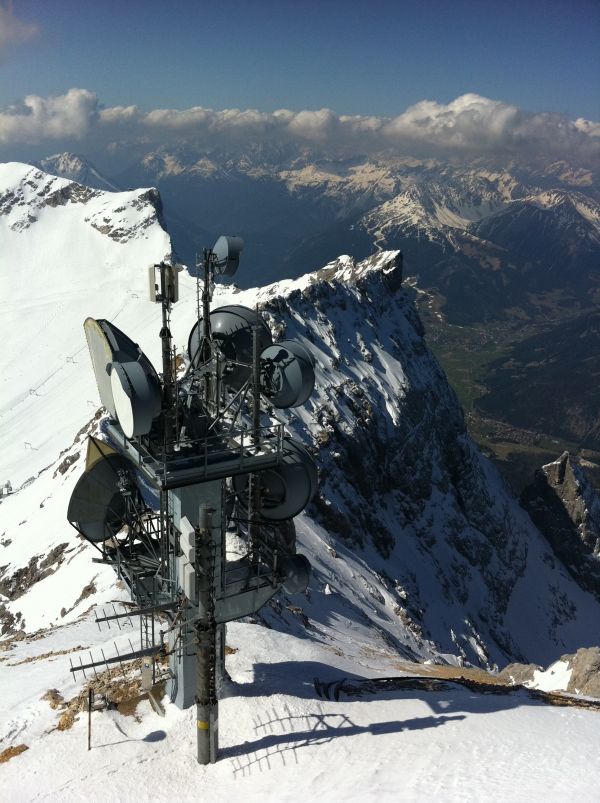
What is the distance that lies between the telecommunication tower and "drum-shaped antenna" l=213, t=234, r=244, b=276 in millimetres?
55

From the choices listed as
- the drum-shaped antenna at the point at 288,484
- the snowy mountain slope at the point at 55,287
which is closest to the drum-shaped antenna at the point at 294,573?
the drum-shaped antenna at the point at 288,484

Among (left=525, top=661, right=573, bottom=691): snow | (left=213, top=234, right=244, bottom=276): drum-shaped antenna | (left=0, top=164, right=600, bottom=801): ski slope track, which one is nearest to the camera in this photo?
(left=0, top=164, right=600, bottom=801): ski slope track

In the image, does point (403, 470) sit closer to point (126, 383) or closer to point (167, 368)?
point (167, 368)

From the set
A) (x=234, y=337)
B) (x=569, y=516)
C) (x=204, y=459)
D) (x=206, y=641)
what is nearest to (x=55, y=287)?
(x=569, y=516)

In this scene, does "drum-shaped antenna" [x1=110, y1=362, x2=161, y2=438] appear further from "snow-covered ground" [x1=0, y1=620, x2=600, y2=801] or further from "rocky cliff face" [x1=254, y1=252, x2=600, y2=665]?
"rocky cliff face" [x1=254, y1=252, x2=600, y2=665]

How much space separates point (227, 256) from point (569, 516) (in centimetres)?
11543

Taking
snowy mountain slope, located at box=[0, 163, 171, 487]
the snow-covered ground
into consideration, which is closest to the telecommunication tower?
the snow-covered ground

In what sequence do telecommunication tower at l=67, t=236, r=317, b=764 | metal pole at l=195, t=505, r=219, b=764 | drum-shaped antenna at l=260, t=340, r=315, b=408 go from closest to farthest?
metal pole at l=195, t=505, r=219, b=764 < telecommunication tower at l=67, t=236, r=317, b=764 < drum-shaped antenna at l=260, t=340, r=315, b=408

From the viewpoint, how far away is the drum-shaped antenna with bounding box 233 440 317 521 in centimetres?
2091

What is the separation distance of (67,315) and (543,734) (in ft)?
405

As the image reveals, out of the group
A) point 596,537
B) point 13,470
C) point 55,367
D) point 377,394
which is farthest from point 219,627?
point 596,537

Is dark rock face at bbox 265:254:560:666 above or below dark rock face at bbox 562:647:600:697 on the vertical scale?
above

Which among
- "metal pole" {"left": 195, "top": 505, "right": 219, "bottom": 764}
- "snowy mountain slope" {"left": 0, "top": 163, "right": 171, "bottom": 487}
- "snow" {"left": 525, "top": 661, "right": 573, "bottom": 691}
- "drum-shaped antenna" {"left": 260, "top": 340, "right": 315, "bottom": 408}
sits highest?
"snowy mountain slope" {"left": 0, "top": 163, "right": 171, "bottom": 487}

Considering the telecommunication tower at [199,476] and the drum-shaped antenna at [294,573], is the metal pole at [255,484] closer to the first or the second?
the telecommunication tower at [199,476]
